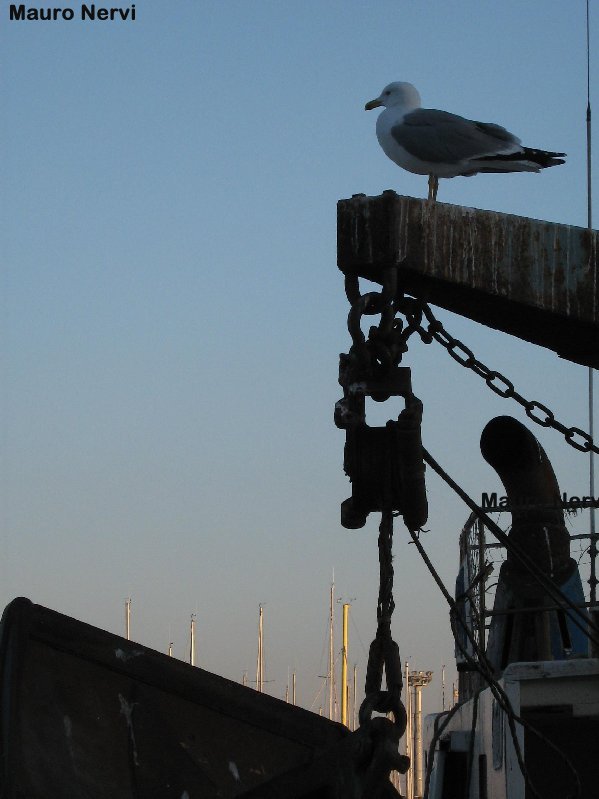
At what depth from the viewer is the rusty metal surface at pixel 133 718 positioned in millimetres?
5594

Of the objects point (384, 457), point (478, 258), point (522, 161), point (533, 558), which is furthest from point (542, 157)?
point (533, 558)

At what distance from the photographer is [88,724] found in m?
5.70

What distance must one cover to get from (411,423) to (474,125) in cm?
410

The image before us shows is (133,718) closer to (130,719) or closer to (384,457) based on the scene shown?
(130,719)

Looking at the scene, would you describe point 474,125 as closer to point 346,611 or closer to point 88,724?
point 88,724

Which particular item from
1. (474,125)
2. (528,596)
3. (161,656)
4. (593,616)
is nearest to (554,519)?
(528,596)

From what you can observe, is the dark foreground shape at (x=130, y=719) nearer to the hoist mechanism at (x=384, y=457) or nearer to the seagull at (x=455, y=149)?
the hoist mechanism at (x=384, y=457)

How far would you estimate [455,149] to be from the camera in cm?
870

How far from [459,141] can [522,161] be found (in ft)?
1.43

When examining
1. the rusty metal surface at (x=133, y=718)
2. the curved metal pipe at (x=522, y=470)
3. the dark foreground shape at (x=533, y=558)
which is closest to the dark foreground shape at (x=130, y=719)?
the rusty metal surface at (x=133, y=718)

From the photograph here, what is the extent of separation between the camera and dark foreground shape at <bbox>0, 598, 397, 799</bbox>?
5582 millimetres

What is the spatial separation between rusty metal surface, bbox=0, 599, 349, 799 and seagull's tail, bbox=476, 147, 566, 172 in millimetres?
4239

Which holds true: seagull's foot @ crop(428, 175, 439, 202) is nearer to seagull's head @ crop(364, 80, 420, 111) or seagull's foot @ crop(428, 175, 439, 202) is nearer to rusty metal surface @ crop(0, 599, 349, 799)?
seagull's head @ crop(364, 80, 420, 111)

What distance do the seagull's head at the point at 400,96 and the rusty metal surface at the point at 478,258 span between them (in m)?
4.01
